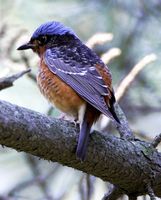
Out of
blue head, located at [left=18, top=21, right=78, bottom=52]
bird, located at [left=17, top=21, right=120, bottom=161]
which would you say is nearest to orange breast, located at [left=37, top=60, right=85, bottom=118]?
bird, located at [left=17, top=21, right=120, bottom=161]

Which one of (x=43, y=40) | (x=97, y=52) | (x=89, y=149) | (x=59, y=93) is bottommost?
(x=97, y=52)

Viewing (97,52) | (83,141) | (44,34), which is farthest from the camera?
(97,52)

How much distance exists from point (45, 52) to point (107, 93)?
2.24 ft

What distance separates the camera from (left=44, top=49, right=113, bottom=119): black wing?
315 cm

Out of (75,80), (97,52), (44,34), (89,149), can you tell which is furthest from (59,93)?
(97,52)

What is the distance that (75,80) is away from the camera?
338cm

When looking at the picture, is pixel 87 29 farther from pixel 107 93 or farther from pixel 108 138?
pixel 108 138

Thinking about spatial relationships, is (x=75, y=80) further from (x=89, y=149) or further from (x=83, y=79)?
(x=89, y=149)

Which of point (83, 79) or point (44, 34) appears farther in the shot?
point (44, 34)

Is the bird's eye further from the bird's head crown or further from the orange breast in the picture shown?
the orange breast

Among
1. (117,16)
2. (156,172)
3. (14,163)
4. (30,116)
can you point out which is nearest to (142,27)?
(117,16)

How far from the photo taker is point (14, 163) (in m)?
5.25

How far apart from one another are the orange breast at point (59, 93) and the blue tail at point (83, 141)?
0.85ft

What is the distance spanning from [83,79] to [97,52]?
1.51 meters
